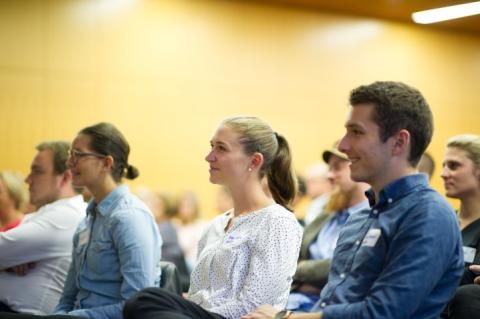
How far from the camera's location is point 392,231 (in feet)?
7.39

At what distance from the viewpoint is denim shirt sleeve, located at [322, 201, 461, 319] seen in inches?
83.7

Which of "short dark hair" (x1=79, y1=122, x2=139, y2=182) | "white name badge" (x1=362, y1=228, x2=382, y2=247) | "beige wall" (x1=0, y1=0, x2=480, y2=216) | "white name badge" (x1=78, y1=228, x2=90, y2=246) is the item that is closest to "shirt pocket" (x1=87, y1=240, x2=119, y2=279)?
"white name badge" (x1=78, y1=228, x2=90, y2=246)

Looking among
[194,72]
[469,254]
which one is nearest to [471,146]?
[469,254]

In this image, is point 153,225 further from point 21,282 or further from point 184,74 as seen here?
point 184,74

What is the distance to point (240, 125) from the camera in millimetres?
2980

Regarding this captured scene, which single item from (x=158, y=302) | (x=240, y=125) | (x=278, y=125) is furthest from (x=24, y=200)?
(x=278, y=125)

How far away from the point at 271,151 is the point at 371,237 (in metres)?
0.84

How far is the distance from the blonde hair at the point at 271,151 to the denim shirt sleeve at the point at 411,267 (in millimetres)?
918

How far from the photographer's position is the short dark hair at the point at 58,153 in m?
4.09

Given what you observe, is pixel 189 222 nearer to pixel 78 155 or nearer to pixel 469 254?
pixel 78 155

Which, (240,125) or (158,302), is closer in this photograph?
(158,302)

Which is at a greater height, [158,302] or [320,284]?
[158,302]

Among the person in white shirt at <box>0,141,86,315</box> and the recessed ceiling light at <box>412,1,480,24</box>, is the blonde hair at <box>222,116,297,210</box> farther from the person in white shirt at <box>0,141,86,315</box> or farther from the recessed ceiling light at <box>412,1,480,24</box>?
the recessed ceiling light at <box>412,1,480,24</box>

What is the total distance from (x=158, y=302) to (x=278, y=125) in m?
6.84
